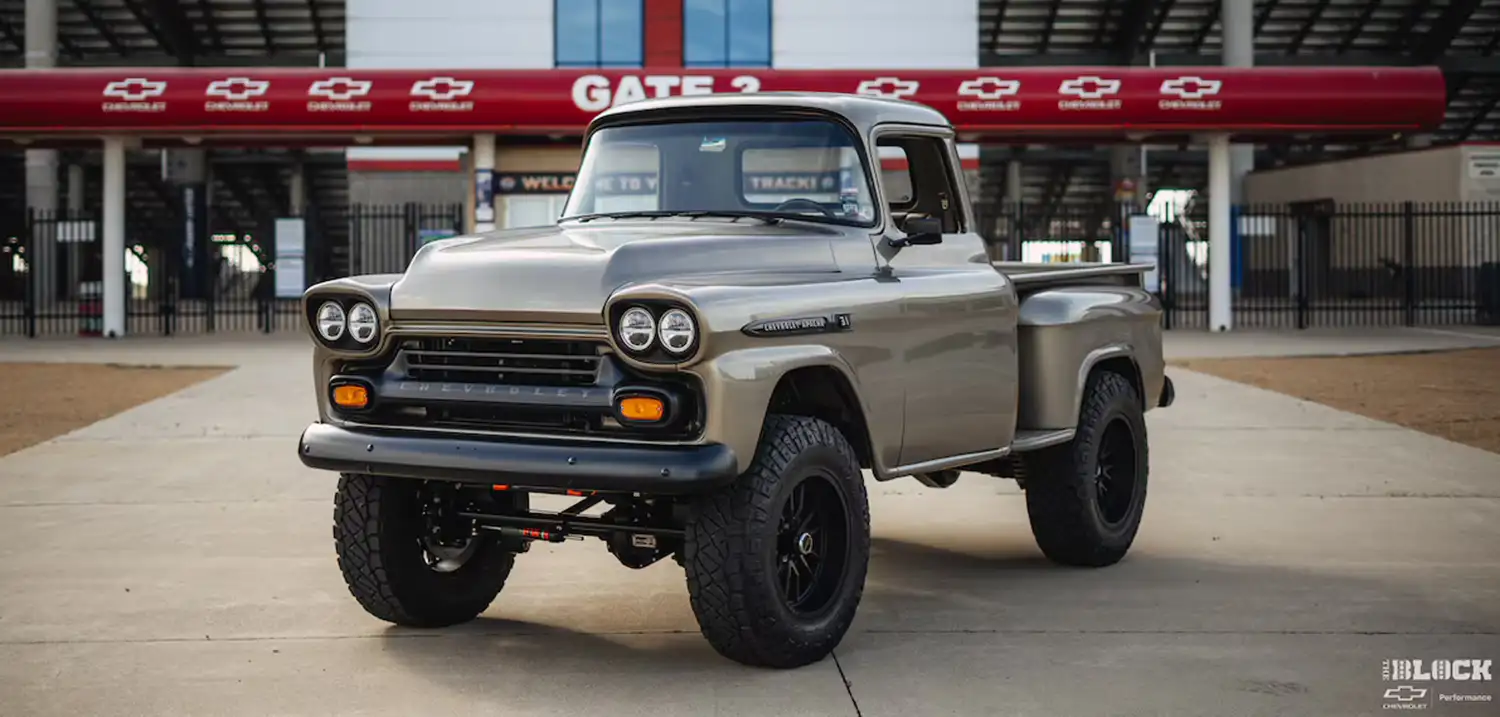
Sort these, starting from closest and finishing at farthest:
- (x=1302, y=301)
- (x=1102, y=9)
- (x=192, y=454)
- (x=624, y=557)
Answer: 1. (x=624, y=557)
2. (x=192, y=454)
3. (x=1302, y=301)
4. (x=1102, y=9)

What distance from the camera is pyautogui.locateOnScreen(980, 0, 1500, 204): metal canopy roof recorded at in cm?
5006

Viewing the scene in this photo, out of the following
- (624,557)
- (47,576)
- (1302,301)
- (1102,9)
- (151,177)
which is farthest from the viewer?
(151,177)

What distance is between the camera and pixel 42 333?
35.1 metres

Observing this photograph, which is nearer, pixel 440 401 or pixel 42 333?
pixel 440 401

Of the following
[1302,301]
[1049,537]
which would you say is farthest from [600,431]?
[1302,301]

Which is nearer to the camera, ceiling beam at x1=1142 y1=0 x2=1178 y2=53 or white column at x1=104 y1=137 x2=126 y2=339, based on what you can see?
white column at x1=104 y1=137 x2=126 y2=339

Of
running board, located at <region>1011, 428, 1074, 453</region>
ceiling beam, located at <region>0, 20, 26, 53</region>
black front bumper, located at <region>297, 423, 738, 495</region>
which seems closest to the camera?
black front bumper, located at <region>297, 423, 738, 495</region>

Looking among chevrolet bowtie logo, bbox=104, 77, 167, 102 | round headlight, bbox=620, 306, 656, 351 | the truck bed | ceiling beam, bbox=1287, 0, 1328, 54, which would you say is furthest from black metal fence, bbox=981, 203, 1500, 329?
round headlight, bbox=620, 306, 656, 351

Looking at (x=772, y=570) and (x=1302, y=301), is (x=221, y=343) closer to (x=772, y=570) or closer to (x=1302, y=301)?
(x=1302, y=301)

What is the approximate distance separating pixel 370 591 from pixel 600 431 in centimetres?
137

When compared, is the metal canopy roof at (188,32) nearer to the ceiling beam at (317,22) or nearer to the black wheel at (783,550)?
the ceiling beam at (317,22)

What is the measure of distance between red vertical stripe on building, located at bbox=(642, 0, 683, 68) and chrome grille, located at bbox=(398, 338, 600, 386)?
34028 millimetres

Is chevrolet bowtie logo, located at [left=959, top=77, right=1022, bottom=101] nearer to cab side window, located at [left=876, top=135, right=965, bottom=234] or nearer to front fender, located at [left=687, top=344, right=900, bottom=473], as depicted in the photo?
cab side window, located at [left=876, top=135, right=965, bottom=234]

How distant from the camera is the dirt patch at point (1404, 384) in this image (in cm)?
1609
